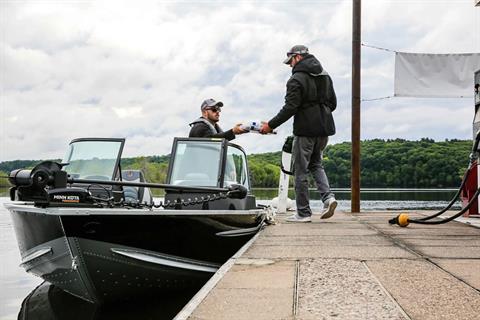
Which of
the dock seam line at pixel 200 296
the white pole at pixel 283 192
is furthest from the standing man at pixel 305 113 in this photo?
the dock seam line at pixel 200 296

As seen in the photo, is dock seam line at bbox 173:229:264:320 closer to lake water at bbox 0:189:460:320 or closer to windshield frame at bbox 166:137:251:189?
lake water at bbox 0:189:460:320

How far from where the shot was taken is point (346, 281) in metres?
3.86

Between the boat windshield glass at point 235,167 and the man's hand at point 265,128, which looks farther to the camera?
the man's hand at point 265,128

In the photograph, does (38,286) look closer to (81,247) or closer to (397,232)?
(81,247)

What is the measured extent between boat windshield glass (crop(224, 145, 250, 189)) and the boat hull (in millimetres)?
853

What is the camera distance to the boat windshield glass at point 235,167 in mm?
7719

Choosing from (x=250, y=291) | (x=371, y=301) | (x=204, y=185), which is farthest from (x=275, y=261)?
(x=204, y=185)

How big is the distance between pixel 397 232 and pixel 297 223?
1836 mm

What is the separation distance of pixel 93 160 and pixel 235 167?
6.00 ft

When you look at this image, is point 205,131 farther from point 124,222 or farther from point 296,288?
point 296,288

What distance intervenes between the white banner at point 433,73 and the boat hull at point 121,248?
290 inches

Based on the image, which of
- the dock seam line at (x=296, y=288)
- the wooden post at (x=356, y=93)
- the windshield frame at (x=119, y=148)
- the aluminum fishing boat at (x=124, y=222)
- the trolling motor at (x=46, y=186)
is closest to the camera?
the dock seam line at (x=296, y=288)

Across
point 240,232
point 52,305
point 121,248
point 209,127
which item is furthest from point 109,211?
point 209,127

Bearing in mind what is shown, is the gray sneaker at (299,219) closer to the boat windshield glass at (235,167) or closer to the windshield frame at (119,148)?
the boat windshield glass at (235,167)
